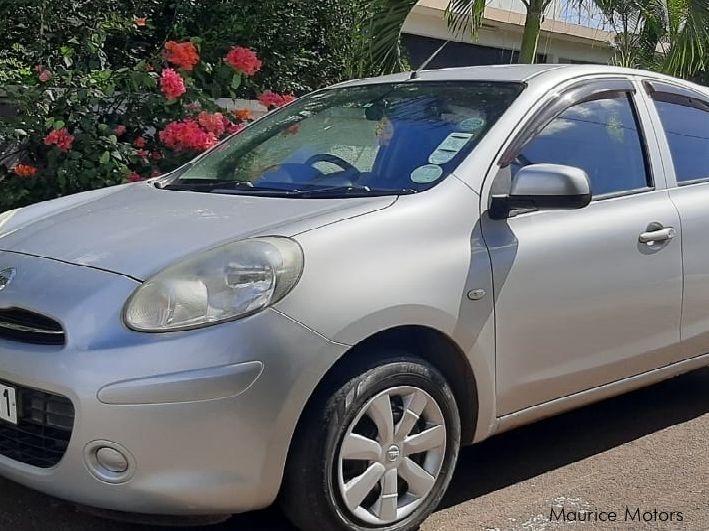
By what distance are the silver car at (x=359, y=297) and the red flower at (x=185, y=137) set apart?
1968 millimetres

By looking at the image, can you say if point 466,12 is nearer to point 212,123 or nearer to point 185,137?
point 212,123

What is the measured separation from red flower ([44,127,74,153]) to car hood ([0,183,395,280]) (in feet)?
8.20

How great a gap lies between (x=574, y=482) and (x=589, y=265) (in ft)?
2.87

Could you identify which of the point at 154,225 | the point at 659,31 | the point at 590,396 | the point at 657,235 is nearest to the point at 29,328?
the point at 154,225

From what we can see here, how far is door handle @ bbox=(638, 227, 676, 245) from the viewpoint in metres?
3.69

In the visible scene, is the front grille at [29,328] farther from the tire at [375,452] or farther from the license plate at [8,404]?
the tire at [375,452]

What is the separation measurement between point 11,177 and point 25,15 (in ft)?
4.62

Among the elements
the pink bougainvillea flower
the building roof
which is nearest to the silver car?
the pink bougainvillea flower

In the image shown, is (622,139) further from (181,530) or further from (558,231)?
Answer: (181,530)

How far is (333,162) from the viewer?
3.69 meters

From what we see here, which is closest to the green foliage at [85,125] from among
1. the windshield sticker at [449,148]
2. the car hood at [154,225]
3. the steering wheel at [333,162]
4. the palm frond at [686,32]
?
the car hood at [154,225]

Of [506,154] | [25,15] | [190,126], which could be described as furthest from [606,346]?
[25,15]

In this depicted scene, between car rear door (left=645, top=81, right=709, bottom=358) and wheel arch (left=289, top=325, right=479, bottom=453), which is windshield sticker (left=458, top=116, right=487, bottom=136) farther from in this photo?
car rear door (left=645, top=81, right=709, bottom=358)

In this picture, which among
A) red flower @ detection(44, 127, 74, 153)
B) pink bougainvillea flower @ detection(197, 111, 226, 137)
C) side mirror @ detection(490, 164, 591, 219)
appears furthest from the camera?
→ pink bougainvillea flower @ detection(197, 111, 226, 137)
